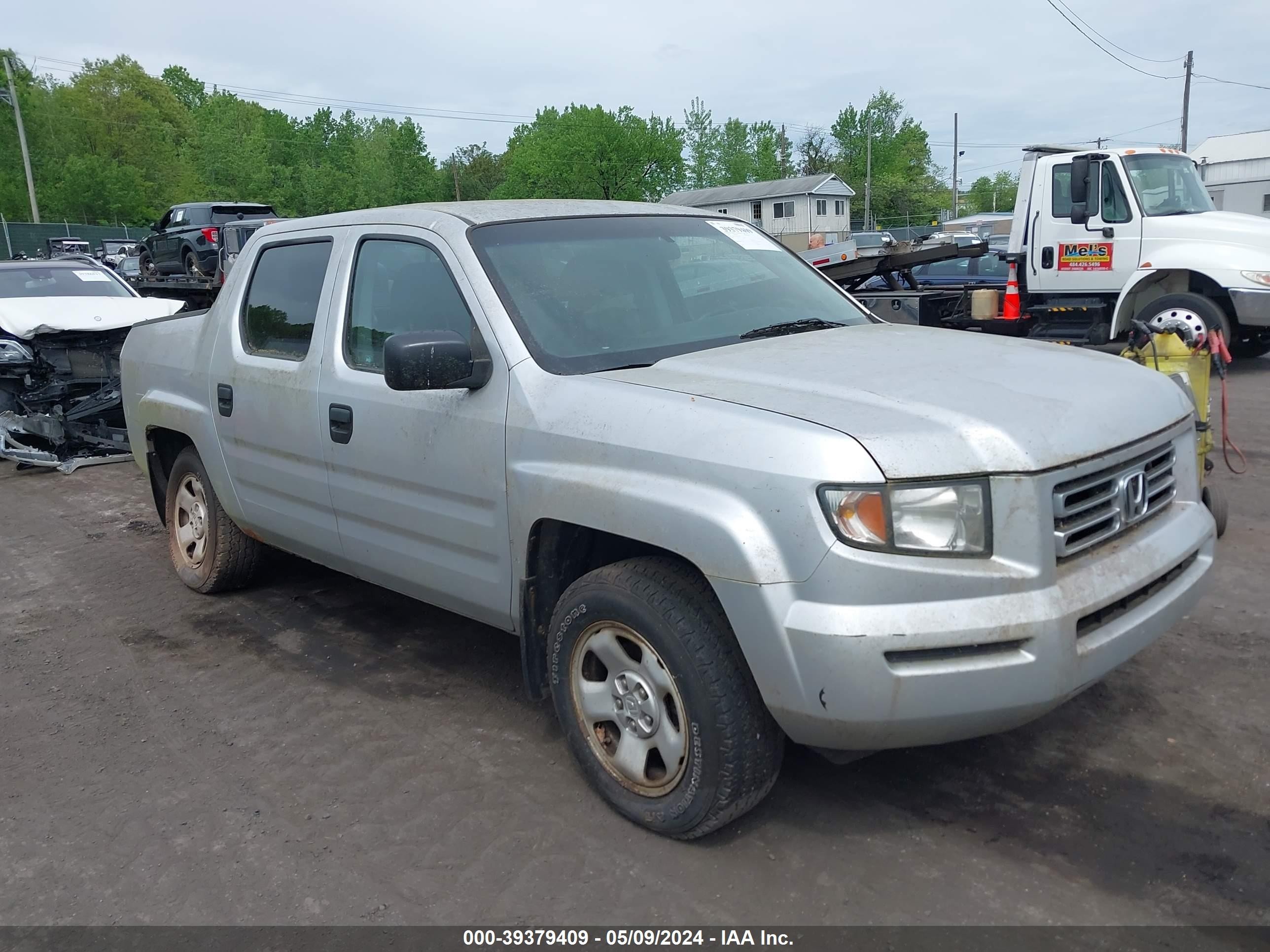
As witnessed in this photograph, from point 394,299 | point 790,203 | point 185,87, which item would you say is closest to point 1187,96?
point 790,203

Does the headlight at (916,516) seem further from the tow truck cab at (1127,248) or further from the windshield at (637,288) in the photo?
the tow truck cab at (1127,248)

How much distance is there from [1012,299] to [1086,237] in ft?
3.30

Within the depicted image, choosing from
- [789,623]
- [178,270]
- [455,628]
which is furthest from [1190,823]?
[178,270]

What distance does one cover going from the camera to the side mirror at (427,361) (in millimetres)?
3152

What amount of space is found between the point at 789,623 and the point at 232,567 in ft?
12.1

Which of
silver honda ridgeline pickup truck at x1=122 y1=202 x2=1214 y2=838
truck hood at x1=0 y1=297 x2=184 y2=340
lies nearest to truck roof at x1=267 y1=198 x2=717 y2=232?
silver honda ridgeline pickup truck at x1=122 y1=202 x2=1214 y2=838

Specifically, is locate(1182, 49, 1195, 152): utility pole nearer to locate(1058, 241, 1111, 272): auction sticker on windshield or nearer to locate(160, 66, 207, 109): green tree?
locate(1058, 241, 1111, 272): auction sticker on windshield

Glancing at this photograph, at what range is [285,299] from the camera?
14.7ft

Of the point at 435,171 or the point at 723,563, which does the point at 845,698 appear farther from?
the point at 435,171

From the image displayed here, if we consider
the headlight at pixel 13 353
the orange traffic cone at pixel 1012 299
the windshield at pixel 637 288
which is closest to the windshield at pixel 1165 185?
the orange traffic cone at pixel 1012 299

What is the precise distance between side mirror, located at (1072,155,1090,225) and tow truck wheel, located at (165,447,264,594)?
Result: 360 inches

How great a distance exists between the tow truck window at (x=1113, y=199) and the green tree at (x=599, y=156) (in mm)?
48458

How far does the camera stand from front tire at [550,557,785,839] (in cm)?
276
